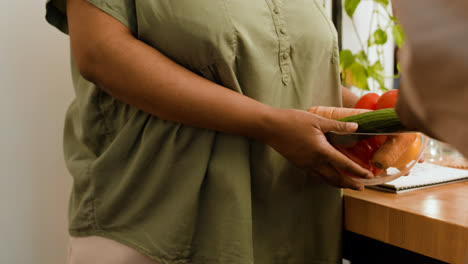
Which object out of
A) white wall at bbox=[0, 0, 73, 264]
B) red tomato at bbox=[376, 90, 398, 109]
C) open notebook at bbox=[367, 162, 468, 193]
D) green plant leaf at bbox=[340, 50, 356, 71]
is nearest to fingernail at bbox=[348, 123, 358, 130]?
red tomato at bbox=[376, 90, 398, 109]

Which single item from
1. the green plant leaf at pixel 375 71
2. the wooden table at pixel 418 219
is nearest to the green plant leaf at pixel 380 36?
the green plant leaf at pixel 375 71

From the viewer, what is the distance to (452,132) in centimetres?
22

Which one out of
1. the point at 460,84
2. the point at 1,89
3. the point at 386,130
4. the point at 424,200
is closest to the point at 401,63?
the point at 460,84

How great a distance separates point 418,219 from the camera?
0.61 meters

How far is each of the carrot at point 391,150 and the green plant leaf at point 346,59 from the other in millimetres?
919

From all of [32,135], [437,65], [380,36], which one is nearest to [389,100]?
[437,65]

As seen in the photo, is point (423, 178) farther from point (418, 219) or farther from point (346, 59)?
point (346, 59)

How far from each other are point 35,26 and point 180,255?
69 centimetres

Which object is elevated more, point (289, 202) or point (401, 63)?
point (401, 63)

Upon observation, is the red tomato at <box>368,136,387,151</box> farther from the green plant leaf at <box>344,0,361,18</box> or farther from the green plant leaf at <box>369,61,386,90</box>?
the green plant leaf at <box>369,61,386,90</box>

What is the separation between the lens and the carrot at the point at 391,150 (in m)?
0.56

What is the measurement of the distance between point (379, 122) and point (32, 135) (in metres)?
0.81

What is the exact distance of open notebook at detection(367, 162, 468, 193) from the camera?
29.7 inches

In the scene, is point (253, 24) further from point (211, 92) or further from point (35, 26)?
point (35, 26)
